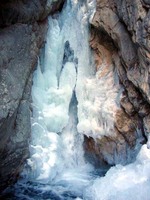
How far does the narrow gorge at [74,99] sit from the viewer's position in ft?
23.6

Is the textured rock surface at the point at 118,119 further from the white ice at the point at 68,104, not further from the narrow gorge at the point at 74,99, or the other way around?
the white ice at the point at 68,104

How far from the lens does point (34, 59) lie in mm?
8633

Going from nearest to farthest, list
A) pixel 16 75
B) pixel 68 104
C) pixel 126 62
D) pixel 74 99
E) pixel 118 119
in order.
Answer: pixel 16 75, pixel 126 62, pixel 118 119, pixel 68 104, pixel 74 99

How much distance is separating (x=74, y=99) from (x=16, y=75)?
2444 millimetres

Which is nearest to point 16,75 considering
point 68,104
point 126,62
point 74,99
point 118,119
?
point 68,104

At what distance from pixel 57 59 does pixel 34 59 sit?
46.5 inches

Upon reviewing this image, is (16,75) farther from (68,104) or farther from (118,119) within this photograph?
(118,119)

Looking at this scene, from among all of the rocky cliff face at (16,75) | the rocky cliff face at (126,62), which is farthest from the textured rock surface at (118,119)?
the rocky cliff face at (16,75)

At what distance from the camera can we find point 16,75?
7.66 m

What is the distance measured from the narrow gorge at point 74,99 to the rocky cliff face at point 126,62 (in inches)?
1.0

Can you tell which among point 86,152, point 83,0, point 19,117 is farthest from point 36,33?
point 86,152

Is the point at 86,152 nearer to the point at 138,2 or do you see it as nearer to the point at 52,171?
the point at 52,171

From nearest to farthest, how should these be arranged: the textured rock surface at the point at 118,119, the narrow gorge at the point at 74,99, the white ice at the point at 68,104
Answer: the narrow gorge at the point at 74,99, the textured rock surface at the point at 118,119, the white ice at the point at 68,104

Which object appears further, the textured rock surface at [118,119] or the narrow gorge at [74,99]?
the textured rock surface at [118,119]
